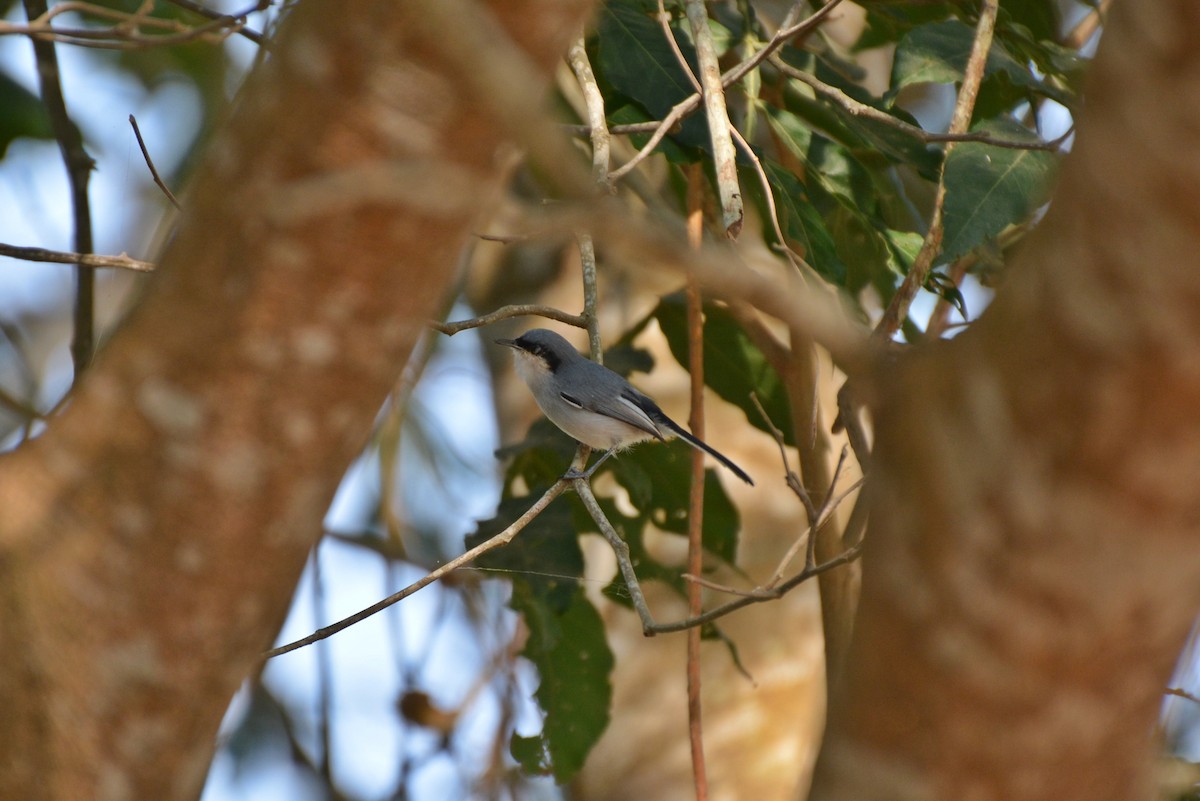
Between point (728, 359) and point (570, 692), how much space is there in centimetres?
115

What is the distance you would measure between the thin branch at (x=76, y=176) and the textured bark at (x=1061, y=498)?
9.86 ft

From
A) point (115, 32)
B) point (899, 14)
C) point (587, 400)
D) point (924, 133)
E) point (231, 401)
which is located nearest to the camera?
point (231, 401)

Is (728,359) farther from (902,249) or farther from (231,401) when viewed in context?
(231,401)

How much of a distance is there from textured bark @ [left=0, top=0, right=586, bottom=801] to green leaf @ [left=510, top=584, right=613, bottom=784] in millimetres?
2184

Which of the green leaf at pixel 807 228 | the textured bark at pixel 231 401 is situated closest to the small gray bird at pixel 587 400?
the green leaf at pixel 807 228

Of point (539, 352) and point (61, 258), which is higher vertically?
point (61, 258)

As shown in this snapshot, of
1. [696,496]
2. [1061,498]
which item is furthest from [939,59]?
[1061,498]

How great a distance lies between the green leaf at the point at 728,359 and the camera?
3.52m

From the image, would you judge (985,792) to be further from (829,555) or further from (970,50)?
(970,50)

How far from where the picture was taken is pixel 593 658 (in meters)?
3.48

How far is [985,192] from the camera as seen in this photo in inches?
100

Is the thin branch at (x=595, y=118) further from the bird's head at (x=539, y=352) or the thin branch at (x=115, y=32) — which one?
the bird's head at (x=539, y=352)

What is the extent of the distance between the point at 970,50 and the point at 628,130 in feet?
3.00

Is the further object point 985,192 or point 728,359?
point 728,359
